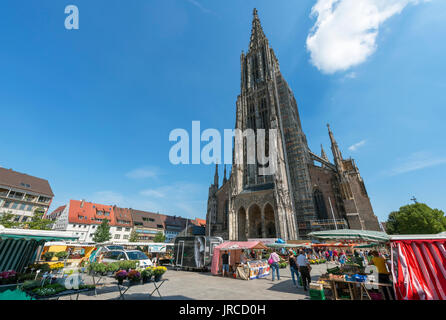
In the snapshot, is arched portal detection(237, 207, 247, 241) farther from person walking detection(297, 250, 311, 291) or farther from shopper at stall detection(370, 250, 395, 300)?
shopper at stall detection(370, 250, 395, 300)

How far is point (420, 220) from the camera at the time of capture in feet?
89.2

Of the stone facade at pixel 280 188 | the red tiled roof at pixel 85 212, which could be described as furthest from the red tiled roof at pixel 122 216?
the stone facade at pixel 280 188

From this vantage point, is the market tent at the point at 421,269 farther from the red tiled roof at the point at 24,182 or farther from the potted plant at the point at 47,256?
the red tiled roof at the point at 24,182

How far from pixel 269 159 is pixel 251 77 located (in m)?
21.0

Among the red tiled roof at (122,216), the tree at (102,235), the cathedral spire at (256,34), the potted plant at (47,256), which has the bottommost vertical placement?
the potted plant at (47,256)

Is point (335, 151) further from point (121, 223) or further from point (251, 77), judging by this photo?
point (121, 223)

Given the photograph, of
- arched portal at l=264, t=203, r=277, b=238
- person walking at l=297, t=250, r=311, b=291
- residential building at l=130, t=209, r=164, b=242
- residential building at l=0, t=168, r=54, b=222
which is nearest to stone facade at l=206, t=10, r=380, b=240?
arched portal at l=264, t=203, r=277, b=238

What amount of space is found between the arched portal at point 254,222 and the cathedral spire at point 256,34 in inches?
1457

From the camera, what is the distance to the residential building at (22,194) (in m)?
30.7

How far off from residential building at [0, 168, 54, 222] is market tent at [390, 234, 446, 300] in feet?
153

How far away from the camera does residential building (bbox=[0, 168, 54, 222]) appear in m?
30.7
